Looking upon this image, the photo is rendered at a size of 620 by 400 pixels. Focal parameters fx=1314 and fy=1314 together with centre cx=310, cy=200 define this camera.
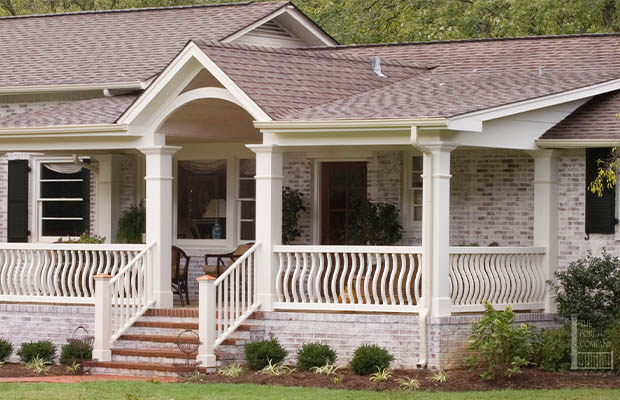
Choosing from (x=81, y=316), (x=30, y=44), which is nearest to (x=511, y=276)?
(x=81, y=316)

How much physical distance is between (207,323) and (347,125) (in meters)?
3.09

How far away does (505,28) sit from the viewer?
31.0m

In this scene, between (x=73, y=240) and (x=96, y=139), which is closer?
(x=96, y=139)

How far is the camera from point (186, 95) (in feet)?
58.3

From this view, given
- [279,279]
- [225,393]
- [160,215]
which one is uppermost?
[160,215]

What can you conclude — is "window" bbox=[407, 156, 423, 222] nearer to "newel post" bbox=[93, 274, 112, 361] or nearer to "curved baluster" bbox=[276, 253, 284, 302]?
"curved baluster" bbox=[276, 253, 284, 302]

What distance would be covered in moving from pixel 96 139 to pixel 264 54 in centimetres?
268

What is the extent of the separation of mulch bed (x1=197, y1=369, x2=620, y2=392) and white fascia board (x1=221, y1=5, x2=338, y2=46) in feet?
24.3

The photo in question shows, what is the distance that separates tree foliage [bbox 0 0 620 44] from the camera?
30875 millimetres

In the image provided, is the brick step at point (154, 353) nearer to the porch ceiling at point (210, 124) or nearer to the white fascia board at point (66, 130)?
the white fascia board at point (66, 130)

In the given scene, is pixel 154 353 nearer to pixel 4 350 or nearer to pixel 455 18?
pixel 4 350

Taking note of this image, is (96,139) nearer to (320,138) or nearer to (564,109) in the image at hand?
(320,138)

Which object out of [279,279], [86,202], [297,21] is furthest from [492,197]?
[86,202]

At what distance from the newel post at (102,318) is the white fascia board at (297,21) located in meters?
5.62
